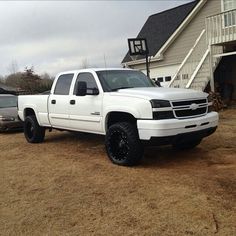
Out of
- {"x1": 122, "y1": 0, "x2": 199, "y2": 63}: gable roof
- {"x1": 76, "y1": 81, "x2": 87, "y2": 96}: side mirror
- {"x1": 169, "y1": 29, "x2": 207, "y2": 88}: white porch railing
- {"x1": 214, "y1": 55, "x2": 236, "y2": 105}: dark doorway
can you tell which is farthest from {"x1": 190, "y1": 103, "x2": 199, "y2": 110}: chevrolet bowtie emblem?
{"x1": 122, "y1": 0, "x2": 199, "y2": 63}: gable roof

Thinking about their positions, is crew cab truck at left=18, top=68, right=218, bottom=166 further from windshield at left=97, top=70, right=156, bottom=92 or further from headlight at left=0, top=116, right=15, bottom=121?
headlight at left=0, top=116, right=15, bottom=121

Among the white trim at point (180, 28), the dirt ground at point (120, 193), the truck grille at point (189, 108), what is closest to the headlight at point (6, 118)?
the dirt ground at point (120, 193)

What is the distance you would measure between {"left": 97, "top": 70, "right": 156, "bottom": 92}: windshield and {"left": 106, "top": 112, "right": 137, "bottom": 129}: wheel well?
0.53 metres

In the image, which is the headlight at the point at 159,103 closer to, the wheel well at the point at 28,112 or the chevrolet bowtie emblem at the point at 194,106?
the chevrolet bowtie emblem at the point at 194,106

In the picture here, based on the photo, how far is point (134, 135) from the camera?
7270 mm

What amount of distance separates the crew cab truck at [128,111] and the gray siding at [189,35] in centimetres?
1210

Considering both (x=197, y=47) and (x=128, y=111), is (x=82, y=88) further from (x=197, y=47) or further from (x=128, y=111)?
(x=197, y=47)

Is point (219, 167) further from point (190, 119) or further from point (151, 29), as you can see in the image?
point (151, 29)

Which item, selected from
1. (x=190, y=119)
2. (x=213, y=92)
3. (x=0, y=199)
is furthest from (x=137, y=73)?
(x=213, y=92)

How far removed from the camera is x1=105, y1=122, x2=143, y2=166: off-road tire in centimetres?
725

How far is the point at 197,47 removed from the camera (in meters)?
19.5

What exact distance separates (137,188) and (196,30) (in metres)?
16.3

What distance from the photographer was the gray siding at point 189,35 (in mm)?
19859

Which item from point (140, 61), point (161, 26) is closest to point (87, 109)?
point (140, 61)
